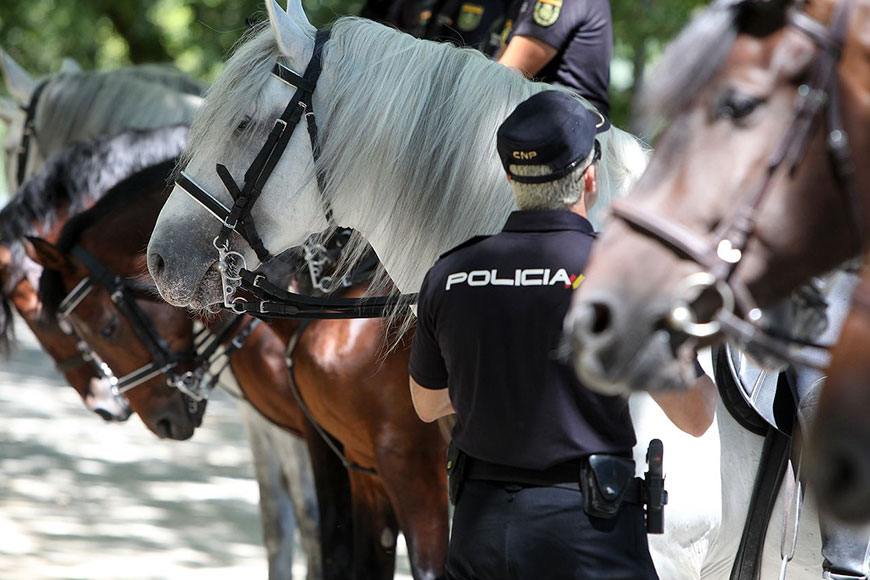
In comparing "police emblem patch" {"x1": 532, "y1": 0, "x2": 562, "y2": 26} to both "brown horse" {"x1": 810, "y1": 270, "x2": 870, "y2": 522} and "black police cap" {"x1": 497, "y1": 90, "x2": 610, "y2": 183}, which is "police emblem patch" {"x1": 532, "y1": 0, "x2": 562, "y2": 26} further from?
"brown horse" {"x1": 810, "y1": 270, "x2": 870, "y2": 522}

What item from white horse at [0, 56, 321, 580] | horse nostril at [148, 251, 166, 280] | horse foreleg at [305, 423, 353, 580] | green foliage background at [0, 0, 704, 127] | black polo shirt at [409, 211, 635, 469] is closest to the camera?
black polo shirt at [409, 211, 635, 469]

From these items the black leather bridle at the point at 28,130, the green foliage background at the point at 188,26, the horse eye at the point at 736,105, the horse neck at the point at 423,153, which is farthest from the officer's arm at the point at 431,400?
the green foliage background at the point at 188,26

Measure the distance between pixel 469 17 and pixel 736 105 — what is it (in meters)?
3.07

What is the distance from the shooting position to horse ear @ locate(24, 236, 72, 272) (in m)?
4.44

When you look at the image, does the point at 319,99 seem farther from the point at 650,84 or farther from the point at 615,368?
the point at 615,368

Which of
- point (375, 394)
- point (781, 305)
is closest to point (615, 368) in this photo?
point (781, 305)

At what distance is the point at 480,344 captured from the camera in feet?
7.09

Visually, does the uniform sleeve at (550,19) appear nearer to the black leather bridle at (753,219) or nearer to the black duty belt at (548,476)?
the black duty belt at (548,476)

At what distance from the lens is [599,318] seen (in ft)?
4.63

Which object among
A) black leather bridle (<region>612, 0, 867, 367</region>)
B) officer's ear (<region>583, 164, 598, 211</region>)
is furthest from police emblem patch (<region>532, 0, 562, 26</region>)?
black leather bridle (<region>612, 0, 867, 367</region>)

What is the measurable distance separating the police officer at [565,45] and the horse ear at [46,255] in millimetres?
2081

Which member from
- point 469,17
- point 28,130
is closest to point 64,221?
point 28,130

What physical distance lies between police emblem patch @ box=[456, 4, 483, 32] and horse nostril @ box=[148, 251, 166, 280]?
6.18 feet

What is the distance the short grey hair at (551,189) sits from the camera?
7.20ft
